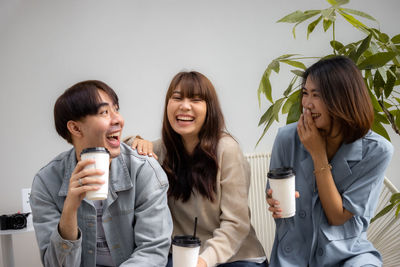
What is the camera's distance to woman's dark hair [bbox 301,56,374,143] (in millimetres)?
1517

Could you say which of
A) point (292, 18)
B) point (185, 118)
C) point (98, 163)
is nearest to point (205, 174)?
point (185, 118)

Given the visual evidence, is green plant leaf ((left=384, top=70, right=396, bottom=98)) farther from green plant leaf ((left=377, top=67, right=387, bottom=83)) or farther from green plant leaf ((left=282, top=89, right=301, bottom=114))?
green plant leaf ((left=282, top=89, right=301, bottom=114))

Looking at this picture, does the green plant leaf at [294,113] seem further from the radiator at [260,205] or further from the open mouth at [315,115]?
the radiator at [260,205]

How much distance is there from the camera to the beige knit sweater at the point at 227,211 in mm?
1714

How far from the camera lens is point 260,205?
2596 mm

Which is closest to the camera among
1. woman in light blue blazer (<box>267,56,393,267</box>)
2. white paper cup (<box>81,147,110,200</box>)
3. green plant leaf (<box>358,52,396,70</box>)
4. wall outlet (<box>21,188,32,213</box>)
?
white paper cup (<box>81,147,110,200</box>)

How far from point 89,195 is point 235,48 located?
2080 millimetres

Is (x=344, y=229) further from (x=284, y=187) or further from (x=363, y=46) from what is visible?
(x=363, y=46)

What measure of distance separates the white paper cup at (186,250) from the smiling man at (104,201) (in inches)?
7.7

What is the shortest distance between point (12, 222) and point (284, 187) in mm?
1749

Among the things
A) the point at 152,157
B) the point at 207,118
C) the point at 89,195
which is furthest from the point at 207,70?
the point at 89,195

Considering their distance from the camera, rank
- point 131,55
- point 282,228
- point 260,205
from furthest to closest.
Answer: point 131,55
point 260,205
point 282,228

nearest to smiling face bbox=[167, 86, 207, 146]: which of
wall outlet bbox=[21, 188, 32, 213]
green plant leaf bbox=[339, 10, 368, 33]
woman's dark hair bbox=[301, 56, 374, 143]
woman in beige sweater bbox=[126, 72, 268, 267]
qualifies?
woman in beige sweater bbox=[126, 72, 268, 267]

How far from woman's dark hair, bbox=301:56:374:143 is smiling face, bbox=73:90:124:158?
74cm
